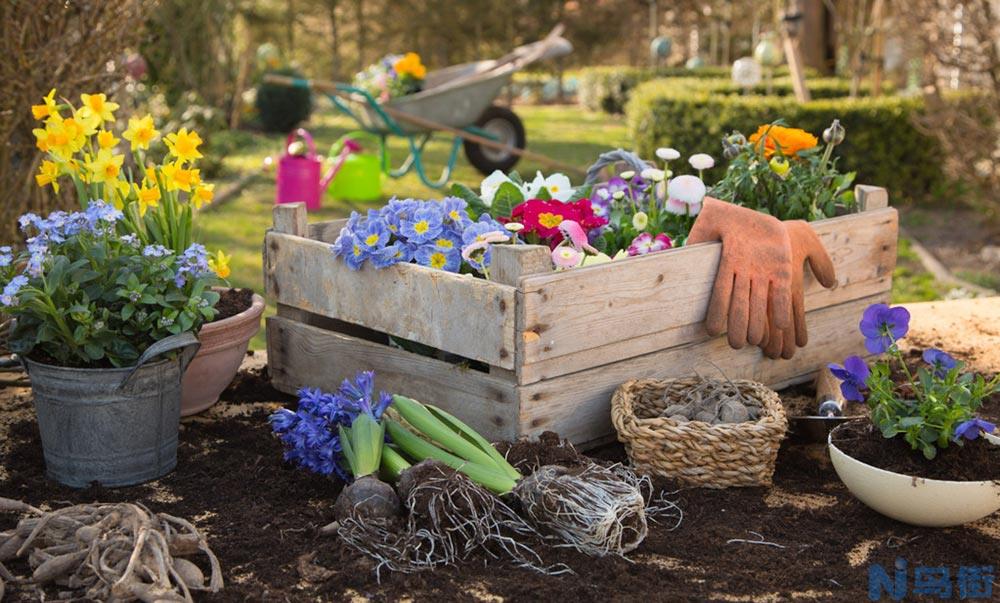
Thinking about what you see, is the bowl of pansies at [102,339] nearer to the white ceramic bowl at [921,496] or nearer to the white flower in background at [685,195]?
A: the white flower in background at [685,195]

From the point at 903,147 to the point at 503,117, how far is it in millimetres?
3100

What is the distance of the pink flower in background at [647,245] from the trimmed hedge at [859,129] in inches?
189

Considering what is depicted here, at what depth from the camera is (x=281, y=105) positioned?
12297 millimetres

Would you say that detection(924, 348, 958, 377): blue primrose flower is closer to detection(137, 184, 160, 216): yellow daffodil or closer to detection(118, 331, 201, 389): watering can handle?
detection(118, 331, 201, 389): watering can handle

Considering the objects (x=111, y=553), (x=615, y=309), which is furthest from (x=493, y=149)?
(x=111, y=553)

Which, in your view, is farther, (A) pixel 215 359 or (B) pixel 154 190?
(A) pixel 215 359

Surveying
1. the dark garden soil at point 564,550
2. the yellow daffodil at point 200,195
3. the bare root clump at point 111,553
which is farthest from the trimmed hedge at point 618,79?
the bare root clump at point 111,553

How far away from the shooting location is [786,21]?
8242 mm

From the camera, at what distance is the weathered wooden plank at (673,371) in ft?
9.24

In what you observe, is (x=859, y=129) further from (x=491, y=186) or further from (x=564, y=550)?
(x=564, y=550)

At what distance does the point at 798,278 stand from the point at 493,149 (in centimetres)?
616

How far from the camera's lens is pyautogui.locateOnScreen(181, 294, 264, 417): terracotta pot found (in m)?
3.08

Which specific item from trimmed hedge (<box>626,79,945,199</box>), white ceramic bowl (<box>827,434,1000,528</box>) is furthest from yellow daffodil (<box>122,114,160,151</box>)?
trimmed hedge (<box>626,79,945,199</box>)

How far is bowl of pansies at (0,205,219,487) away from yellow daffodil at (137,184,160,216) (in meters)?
0.22
